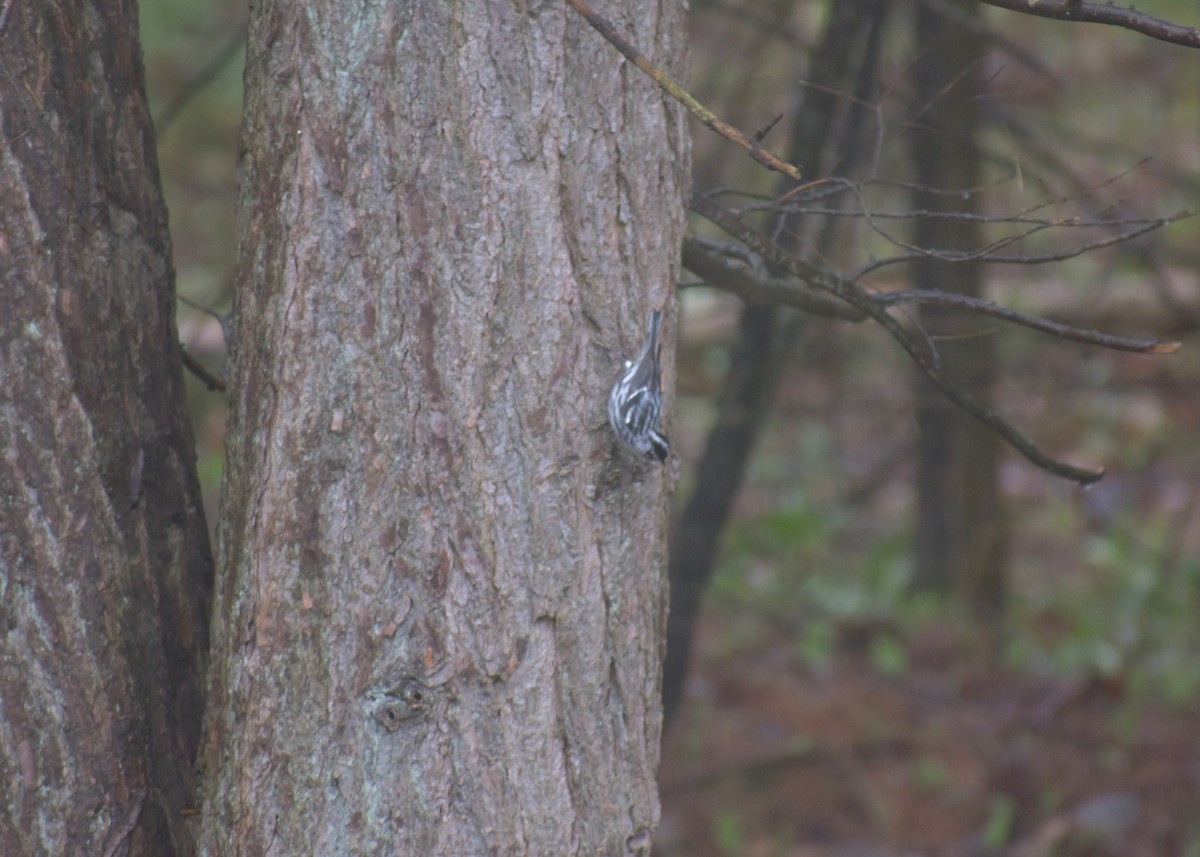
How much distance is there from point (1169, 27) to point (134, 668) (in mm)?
1706

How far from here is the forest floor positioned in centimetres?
416

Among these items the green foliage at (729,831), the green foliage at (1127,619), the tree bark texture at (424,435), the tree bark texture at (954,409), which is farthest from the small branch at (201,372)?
the green foliage at (1127,619)

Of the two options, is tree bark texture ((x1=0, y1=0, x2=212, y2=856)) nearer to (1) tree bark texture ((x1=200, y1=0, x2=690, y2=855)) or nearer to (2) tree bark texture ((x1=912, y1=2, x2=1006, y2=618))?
(1) tree bark texture ((x1=200, y1=0, x2=690, y2=855))

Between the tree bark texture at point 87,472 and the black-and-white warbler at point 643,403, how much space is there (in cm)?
74

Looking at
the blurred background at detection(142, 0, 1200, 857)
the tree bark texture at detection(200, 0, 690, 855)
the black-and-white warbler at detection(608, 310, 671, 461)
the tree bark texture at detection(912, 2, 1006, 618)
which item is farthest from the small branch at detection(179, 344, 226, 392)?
the tree bark texture at detection(912, 2, 1006, 618)

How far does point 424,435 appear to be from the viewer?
5.17 feet

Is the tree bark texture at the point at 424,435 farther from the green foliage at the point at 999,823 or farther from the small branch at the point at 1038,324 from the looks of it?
the green foliage at the point at 999,823

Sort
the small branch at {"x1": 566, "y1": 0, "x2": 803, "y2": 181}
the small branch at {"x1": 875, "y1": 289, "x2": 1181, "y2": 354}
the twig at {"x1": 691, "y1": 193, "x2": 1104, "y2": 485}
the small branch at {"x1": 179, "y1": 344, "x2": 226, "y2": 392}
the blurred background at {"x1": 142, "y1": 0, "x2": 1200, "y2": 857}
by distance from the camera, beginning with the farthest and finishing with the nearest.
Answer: the blurred background at {"x1": 142, "y1": 0, "x2": 1200, "y2": 857} → the small branch at {"x1": 179, "y1": 344, "x2": 226, "y2": 392} → the twig at {"x1": 691, "y1": 193, "x2": 1104, "y2": 485} → the small branch at {"x1": 875, "y1": 289, "x2": 1181, "y2": 354} → the small branch at {"x1": 566, "y1": 0, "x2": 803, "y2": 181}

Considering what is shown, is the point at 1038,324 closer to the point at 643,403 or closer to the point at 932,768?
the point at 643,403

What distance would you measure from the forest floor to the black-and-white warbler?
293 cm

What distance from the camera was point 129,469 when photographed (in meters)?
1.77

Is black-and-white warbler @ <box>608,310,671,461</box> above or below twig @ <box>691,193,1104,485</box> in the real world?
below

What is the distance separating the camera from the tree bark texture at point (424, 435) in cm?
158

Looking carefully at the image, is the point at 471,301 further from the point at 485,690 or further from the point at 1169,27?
the point at 1169,27
